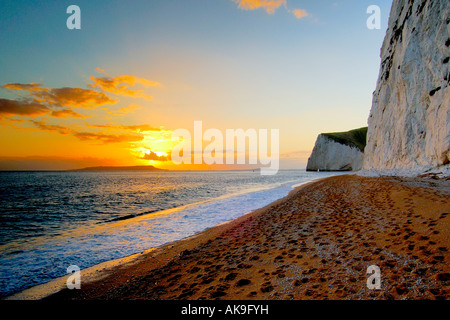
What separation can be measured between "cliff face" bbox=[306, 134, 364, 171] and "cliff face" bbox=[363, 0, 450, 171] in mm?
72555

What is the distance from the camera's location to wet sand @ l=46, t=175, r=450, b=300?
3.56 meters

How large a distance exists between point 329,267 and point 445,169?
1569cm

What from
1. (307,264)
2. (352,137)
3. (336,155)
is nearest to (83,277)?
(307,264)

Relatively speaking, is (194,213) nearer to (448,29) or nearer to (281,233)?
(281,233)

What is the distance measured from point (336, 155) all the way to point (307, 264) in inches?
4097

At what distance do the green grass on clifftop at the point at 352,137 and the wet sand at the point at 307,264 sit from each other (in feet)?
327

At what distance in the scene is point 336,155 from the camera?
Answer: 3784 inches

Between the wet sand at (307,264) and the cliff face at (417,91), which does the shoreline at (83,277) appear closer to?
the wet sand at (307,264)

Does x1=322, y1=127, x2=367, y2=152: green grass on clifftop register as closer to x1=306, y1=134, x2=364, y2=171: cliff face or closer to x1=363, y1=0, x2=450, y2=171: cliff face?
x1=306, y1=134, x2=364, y2=171: cliff face

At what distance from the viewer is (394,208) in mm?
8641

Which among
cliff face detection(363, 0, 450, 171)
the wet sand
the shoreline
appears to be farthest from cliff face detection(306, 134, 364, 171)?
the shoreline

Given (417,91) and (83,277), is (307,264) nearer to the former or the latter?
(83,277)

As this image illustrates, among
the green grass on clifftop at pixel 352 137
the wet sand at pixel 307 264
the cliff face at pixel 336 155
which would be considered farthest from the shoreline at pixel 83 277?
the green grass on clifftop at pixel 352 137
